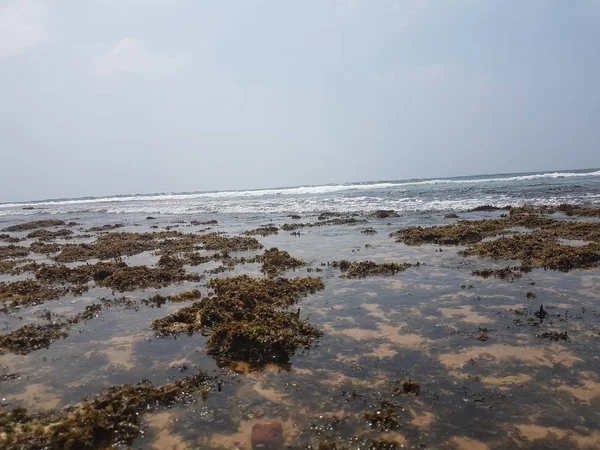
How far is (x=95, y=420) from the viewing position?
14.3ft

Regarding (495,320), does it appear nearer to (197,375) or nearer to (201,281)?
(197,375)

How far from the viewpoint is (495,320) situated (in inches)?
273

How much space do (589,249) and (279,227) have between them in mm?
15286

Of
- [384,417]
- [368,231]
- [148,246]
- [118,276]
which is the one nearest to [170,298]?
[118,276]

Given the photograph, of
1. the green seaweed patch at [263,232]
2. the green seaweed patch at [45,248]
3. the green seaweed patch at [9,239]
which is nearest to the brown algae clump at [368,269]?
the green seaweed patch at [263,232]

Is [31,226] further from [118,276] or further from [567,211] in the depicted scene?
[567,211]

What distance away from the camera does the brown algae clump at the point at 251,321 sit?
619 centimetres

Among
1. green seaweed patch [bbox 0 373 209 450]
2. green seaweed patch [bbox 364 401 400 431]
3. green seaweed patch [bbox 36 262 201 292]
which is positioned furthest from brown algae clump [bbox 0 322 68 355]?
green seaweed patch [bbox 364 401 400 431]

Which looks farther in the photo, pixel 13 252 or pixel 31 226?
pixel 31 226

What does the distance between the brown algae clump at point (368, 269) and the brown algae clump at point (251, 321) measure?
1233mm

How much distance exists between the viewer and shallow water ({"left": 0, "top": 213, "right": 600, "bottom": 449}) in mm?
4172

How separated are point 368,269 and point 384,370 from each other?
19.2 feet

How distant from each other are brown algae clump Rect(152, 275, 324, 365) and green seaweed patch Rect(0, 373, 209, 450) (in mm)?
1166

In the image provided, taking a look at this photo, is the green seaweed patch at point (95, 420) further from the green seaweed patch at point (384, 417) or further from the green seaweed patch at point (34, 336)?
the green seaweed patch at point (34, 336)
